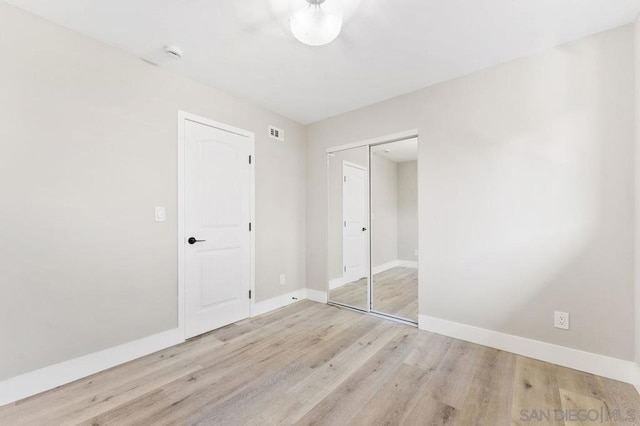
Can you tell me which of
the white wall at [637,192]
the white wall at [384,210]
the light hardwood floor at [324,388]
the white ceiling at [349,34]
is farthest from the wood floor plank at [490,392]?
the white ceiling at [349,34]

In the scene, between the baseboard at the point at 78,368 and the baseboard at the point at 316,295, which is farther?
the baseboard at the point at 316,295

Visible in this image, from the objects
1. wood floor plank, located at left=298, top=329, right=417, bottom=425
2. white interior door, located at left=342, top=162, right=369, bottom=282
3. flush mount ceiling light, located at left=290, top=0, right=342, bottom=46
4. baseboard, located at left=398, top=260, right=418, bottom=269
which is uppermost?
flush mount ceiling light, located at left=290, top=0, right=342, bottom=46

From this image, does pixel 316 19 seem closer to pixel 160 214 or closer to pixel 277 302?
pixel 160 214

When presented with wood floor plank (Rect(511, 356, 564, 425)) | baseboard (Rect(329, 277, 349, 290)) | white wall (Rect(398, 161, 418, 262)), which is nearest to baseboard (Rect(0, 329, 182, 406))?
baseboard (Rect(329, 277, 349, 290))

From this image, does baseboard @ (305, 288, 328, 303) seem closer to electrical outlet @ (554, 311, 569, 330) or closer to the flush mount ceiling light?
electrical outlet @ (554, 311, 569, 330)

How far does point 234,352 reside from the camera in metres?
2.37

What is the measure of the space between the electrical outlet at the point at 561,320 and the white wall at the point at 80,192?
3.27 metres

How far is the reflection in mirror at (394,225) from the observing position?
3.49 meters

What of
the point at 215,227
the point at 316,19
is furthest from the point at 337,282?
the point at 316,19

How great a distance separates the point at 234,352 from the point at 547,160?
309 cm

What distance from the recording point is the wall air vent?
349cm

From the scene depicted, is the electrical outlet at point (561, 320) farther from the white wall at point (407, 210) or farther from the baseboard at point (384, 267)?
the baseboard at point (384, 267)

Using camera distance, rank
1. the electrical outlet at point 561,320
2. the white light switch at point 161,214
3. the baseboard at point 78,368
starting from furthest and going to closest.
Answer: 1. the white light switch at point 161,214
2. the electrical outlet at point 561,320
3. the baseboard at point 78,368

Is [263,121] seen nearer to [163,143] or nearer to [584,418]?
[163,143]
